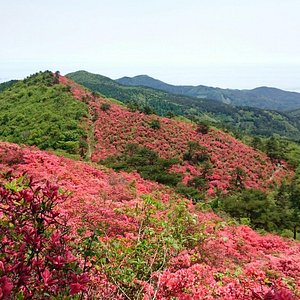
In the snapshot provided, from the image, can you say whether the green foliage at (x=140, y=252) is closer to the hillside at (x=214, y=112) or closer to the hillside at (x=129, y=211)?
the hillside at (x=129, y=211)

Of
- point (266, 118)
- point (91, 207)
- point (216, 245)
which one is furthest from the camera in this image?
point (266, 118)

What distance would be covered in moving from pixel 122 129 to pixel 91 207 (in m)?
30.1

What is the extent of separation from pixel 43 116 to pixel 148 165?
17599mm

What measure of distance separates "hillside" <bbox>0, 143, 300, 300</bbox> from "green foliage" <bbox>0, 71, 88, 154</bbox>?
22807 millimetres

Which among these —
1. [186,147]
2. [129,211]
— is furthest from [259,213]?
[186,147]

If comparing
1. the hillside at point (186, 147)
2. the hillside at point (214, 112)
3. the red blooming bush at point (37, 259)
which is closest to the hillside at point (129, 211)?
the red blooming bush at point (37, 259)

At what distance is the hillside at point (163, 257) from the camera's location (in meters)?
4.36

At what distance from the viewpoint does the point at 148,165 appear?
92.6ft

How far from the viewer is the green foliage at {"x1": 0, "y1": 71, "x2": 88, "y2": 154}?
34.7 metres

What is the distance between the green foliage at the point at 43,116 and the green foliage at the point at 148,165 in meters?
7.01

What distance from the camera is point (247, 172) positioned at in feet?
116

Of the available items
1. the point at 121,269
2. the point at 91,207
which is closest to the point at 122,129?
the point at 91,207

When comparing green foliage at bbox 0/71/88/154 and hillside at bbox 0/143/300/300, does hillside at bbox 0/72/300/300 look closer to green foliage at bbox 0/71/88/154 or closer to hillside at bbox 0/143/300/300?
hillside at bbox 0/143/300/300

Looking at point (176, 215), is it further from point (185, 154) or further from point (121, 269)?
point (185, 154)
